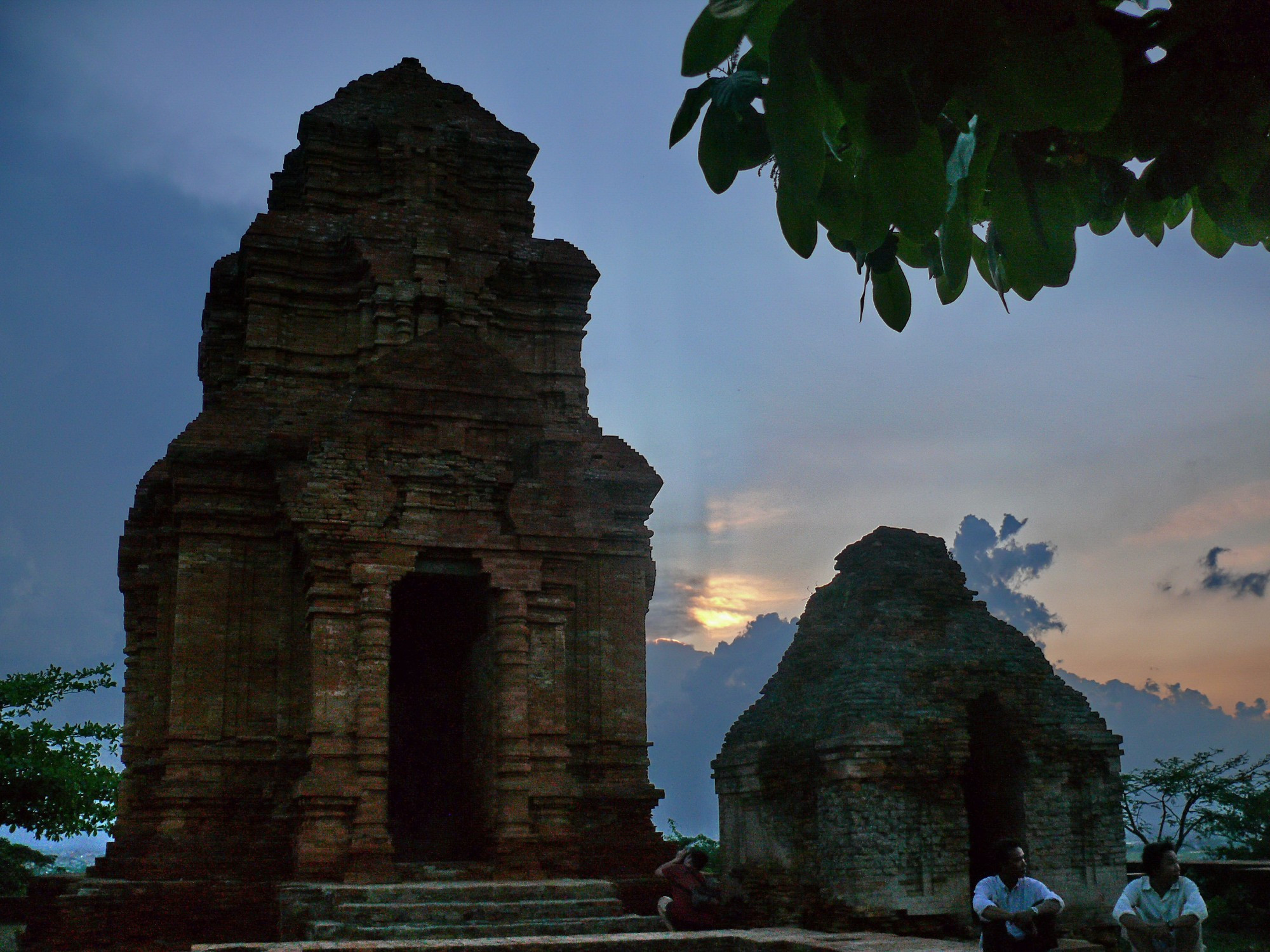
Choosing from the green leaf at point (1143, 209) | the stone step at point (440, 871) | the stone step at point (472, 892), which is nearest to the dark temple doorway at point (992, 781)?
the stone step at point (472, 892)

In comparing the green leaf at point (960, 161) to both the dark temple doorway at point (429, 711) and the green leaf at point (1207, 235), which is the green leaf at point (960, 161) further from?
the dark temple doorway at point (429, 711)

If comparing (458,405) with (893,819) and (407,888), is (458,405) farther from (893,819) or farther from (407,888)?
(893,819)

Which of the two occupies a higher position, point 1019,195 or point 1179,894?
point 1019,195

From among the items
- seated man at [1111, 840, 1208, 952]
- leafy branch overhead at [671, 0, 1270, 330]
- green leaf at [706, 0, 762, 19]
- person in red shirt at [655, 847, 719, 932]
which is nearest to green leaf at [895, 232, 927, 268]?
leafy branch overhead at [671, 0, 1270, 330]

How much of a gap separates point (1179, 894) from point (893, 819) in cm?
487

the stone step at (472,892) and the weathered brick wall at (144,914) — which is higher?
the stone step at (472,892)

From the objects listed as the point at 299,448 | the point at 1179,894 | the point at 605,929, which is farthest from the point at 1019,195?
the point at 299,448

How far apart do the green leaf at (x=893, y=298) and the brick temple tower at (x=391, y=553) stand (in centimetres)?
1039

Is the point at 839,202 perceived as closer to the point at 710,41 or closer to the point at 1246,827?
the point at 710,41

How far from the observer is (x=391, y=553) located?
1296 cm

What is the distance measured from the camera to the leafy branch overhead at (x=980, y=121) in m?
2.19

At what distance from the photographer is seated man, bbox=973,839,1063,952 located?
775 cm

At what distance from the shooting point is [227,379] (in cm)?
1719

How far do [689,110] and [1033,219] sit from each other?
736 millimetres
